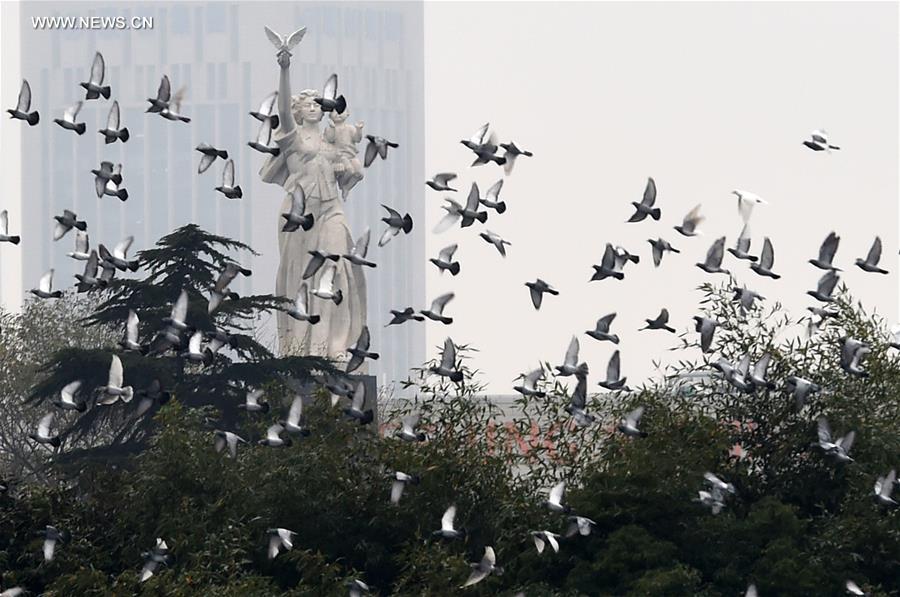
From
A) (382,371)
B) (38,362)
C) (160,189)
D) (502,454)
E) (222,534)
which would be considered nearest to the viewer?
(222,534)

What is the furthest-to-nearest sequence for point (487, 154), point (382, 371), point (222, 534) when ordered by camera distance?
point (382, 371), point (222, 534), point (487, 154)

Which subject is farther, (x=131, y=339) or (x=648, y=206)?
(x=131, y=339)

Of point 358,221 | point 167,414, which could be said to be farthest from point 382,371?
point 167,414

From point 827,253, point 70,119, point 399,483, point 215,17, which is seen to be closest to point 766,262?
point 827,253

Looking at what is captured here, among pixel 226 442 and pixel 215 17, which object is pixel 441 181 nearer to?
pixel 226 442

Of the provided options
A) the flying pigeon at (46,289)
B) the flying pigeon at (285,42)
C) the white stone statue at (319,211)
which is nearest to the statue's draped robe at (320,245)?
the white stone statue at (319,211)

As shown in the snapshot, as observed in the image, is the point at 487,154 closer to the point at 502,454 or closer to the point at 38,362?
the point at 502,454
